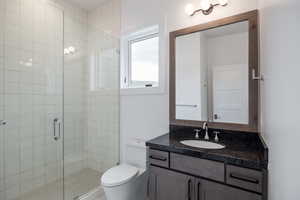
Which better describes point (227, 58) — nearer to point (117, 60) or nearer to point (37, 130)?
point (117, 60)

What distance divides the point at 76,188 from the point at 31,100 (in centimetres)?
134

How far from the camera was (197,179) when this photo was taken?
1197mm

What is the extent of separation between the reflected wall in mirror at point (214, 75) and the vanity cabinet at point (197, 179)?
578 millimetres

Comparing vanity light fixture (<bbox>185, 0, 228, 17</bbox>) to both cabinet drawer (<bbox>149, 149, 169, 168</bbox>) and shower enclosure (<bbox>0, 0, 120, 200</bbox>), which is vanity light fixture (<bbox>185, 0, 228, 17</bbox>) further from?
cabinet drawer (<bbox>149, 149, 169, 168</bbox>)

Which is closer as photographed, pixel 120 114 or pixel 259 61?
pixel 259 61

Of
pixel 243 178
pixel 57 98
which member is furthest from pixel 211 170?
pixel 57 98

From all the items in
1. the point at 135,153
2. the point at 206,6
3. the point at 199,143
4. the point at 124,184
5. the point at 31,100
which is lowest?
the point at 124,184

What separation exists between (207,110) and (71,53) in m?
2.24

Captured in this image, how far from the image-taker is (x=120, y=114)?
93.1 inches

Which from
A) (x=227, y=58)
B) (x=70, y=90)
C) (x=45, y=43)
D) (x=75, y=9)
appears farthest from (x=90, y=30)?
(x=227, y=58)

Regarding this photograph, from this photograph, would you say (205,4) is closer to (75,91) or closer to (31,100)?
(75,91)

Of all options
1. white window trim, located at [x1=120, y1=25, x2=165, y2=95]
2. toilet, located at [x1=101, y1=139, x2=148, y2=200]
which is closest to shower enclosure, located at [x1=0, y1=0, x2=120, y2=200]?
white window trim, located at [x1=120, y1=25, x2=165, y2=95]

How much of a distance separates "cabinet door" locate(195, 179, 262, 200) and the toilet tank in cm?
100

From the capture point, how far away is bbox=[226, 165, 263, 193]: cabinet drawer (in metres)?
0.99
